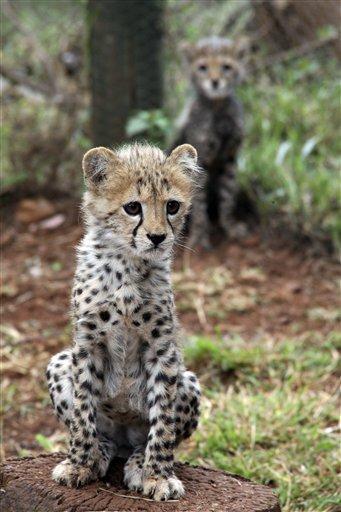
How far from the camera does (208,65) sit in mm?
7773

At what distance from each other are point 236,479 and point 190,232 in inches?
174

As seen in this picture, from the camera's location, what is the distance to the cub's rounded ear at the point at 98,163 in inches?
137

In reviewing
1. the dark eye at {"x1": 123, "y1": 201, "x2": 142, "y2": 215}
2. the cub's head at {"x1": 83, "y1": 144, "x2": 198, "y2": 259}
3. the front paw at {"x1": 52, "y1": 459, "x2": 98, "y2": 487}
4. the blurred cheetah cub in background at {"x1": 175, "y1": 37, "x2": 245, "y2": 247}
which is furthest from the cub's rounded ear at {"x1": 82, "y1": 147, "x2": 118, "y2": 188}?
the blurred cheetah cub in background at {"x1": 175, "y1": 37, "x2": 245, "y2": 247}

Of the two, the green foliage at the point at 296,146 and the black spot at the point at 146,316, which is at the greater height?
the green foliage at the point at 296,146

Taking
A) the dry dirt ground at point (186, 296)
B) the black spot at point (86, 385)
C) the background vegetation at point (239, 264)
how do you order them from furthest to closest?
the dry dirt ground at point (186, 296)
the background vegetation at point (239, 264)
the black spot at point (86, 385)

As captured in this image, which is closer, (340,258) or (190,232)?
(340,258)

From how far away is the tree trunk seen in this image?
7730 mm

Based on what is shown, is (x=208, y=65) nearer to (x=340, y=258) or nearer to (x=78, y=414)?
(x=340, y=258)

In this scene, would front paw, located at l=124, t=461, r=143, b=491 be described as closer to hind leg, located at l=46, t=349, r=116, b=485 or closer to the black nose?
hind leg, located at l=46, t=349, r=116, b=485

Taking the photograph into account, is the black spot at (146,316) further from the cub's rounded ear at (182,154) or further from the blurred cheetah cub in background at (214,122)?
the blurred cheetah cub in background at (214,122)

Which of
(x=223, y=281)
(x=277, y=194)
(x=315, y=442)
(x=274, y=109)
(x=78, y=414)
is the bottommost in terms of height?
(x=315, y=442)

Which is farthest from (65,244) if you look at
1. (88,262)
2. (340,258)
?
(88,262)

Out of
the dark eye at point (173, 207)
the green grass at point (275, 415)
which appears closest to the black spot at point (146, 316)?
the dark eye at point (173, 207)

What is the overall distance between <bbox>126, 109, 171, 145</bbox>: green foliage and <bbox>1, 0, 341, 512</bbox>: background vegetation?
0.02 meters
